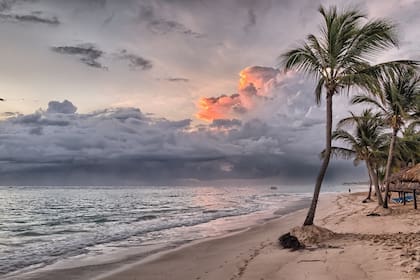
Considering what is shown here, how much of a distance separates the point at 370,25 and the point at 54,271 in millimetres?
13326

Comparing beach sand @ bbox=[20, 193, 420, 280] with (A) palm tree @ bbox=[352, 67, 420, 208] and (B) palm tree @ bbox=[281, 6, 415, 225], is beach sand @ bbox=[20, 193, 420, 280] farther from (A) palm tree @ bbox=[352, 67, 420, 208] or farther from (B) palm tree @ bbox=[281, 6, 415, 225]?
(A) palm tree @ bbox=[352, 67, 420, 208]

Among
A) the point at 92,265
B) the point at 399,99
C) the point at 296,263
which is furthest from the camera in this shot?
the point at 399,99

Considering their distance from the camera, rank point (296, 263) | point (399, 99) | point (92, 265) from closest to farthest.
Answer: point (296, 263), point (92, 265), point (399, 99)

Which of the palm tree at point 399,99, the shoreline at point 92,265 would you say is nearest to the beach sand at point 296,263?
the shoreline at point 92,265

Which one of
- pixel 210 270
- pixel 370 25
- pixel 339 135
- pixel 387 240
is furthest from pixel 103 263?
pixel 339 135

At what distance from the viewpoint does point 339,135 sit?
96.0 ft

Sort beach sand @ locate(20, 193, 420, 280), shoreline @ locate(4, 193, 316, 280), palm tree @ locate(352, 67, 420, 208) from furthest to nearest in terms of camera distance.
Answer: palm tree @ locate(352, 67, 420, 208), shoreline @ locate(4, 193, 316, 280), beach sand @ locate(20, 193, 420, 280)

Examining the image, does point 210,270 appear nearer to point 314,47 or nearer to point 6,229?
point 314,47

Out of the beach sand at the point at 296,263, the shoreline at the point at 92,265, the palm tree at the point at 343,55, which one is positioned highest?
the palm tree at the point at 343,55

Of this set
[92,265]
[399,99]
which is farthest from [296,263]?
[399,99]

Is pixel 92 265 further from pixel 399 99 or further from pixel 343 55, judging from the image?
pixel 399 99

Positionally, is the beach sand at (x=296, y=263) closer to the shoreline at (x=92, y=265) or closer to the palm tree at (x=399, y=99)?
the shoreline at (x=92, y=265)

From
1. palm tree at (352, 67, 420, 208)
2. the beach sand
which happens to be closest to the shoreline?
the beach sand

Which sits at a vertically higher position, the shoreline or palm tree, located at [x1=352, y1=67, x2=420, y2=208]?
palm tree, located at [x1=352, y1=67, x2=420, y2=208]
